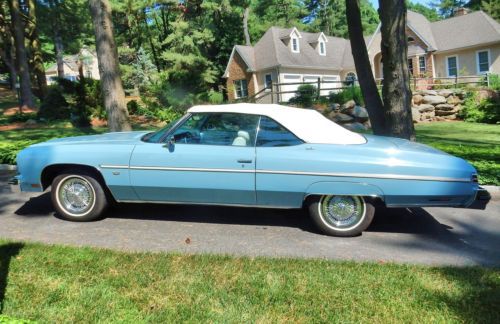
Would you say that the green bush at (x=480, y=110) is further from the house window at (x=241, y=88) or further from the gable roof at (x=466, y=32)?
the house window at (x=241, y=88)

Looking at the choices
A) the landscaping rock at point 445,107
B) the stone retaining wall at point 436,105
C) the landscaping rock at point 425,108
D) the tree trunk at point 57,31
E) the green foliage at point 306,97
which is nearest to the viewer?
the green foliage at point 306,97

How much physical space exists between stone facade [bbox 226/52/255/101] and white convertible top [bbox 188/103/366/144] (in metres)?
30.3

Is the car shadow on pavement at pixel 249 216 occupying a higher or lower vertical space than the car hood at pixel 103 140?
lower

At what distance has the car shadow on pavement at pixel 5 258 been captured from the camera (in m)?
3.56

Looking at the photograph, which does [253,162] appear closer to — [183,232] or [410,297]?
[183,232]

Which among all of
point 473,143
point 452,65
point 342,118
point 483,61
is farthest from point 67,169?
point 452,65

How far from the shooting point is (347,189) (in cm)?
481

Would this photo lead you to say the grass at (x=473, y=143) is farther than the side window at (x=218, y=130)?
Yes

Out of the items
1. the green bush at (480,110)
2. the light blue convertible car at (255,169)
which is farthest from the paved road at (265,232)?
the green bush at (480,110)

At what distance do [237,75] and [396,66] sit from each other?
2950 cm

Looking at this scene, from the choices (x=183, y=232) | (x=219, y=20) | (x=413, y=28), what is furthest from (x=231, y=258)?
(x=219, y=20)

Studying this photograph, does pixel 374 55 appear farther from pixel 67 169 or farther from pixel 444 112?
pixel 67 169

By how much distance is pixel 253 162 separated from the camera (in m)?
4.97

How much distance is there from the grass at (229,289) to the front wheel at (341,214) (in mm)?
865
